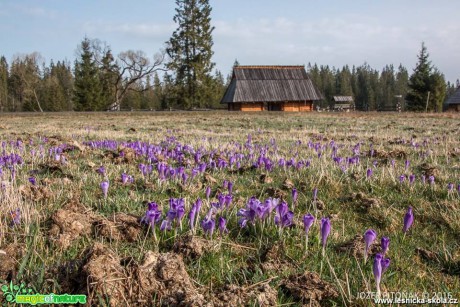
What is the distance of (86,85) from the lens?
6297cm

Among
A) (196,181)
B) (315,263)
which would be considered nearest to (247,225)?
(315,263)

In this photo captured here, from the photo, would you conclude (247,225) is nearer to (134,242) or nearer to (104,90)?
(134,242)

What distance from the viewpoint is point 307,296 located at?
5.98 ft

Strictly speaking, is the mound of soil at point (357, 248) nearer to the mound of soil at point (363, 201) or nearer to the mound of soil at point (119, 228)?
the mound of soil at point (363, 201)

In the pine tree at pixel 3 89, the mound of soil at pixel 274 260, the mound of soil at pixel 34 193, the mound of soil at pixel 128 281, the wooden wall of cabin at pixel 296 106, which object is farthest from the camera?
the pine tree at pixel 3 89

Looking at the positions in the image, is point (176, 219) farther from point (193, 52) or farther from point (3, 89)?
point (3, 89)

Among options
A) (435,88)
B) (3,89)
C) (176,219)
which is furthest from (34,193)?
(3,89)

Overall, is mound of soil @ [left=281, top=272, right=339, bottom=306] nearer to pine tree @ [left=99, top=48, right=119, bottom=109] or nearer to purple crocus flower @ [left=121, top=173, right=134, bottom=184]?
purple crocus flower @ [left=121, top=173, right=134, bottom=184]

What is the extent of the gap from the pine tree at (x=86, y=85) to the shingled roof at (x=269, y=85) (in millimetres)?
23242

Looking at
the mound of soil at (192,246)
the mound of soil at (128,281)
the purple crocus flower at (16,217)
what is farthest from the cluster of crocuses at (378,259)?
the purple crocus flower at (16,217)

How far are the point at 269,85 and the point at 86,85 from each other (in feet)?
99.0

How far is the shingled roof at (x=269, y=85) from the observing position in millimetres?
52875

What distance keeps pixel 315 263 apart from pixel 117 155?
448cm

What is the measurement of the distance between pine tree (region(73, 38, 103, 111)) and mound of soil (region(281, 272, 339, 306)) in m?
65.8
